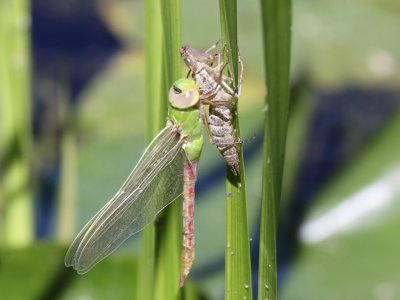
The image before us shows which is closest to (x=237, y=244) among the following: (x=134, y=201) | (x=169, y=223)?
(x=169, y=223)

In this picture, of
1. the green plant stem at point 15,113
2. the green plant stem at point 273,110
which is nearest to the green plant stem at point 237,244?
the green plant stem at point 273,110

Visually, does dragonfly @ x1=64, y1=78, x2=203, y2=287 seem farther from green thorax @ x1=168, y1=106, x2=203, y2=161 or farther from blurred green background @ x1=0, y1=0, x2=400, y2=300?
blurred green background @ x1=0, y1=0, x2=400, y2=300

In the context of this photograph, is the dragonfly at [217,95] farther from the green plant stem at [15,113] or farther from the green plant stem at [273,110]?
the green plant stem at [15,113]

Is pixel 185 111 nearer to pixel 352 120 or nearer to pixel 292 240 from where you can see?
pixel 292 240

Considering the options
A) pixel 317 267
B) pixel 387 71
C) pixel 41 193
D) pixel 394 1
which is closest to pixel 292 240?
pixel 317 267

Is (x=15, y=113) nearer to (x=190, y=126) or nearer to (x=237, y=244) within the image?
(x=190, y=126)

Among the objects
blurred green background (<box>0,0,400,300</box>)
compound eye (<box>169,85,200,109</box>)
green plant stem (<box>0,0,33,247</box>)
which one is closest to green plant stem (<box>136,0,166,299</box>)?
compound eye (<box>169,85,200,109</box>)

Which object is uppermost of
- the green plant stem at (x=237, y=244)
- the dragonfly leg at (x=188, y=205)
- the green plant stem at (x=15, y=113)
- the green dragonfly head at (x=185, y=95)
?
the green plant stem at (x=15, y=113)
